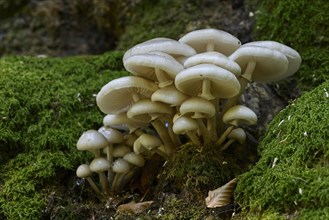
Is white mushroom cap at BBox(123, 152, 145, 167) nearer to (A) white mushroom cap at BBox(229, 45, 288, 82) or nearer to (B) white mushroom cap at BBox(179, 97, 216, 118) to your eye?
(B) white mushroom cap at BBox(179, 97, 216, 118)

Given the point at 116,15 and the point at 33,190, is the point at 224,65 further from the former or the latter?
the point at 116,15

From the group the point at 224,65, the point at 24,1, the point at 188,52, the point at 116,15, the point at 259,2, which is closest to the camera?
the point at 224,65

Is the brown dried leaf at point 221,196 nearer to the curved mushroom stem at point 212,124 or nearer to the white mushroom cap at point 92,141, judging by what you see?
the curved mushroom stem at point 212,124

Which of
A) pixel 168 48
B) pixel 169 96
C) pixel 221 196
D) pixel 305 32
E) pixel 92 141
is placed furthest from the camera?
pixel 305 32

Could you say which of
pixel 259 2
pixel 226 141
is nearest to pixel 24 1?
pixel 259 2

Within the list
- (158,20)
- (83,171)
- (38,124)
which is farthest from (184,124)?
(158,20)

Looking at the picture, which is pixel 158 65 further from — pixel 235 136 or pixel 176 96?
pixel 235 136

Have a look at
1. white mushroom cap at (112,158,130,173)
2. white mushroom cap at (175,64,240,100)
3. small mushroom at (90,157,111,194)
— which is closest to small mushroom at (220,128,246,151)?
white mushroom cap at (175,64,240,100)

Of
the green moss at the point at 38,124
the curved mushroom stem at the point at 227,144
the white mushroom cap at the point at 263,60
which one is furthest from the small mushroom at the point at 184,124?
the green moss at the point at 38,124
